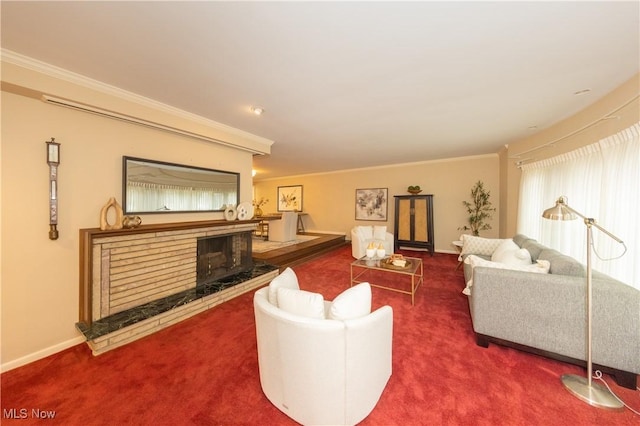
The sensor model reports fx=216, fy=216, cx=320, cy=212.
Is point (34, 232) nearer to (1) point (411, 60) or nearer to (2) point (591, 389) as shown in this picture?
(1) point (411, 60)

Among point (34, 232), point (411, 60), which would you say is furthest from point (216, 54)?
point (34, 232)

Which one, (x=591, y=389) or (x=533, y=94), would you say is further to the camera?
(x=533, y=94)

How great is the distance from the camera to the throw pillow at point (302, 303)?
4.31 ft

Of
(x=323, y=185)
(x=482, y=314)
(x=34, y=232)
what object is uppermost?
(x=323, y=185)

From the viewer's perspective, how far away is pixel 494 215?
5152 millimetres

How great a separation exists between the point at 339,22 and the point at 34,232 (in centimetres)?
302

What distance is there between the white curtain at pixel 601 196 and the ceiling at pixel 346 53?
626 millimetres

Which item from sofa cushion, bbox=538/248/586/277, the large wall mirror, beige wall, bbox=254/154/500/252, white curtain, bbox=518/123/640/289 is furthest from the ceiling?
beige wall, bbox=254/154/500/252

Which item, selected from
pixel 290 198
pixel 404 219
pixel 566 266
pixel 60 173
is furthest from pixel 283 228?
pixel 566 266

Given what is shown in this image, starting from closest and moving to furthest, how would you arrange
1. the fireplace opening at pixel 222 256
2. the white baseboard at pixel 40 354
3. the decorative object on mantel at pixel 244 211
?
the white baseboard at pixel 40 354
the fireplace opening at pixel 222 256
the decorative object on mantel at pixel 244 211

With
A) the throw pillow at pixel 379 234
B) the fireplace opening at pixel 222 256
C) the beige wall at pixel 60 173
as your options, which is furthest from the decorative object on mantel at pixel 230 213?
the throw pillow at pixel 379 234

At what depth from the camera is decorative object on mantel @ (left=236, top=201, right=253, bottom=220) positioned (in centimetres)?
357

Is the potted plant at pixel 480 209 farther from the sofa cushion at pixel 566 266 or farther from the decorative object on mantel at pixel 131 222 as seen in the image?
the decorative object on mantel at pixel 131 222

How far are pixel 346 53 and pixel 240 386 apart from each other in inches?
103
